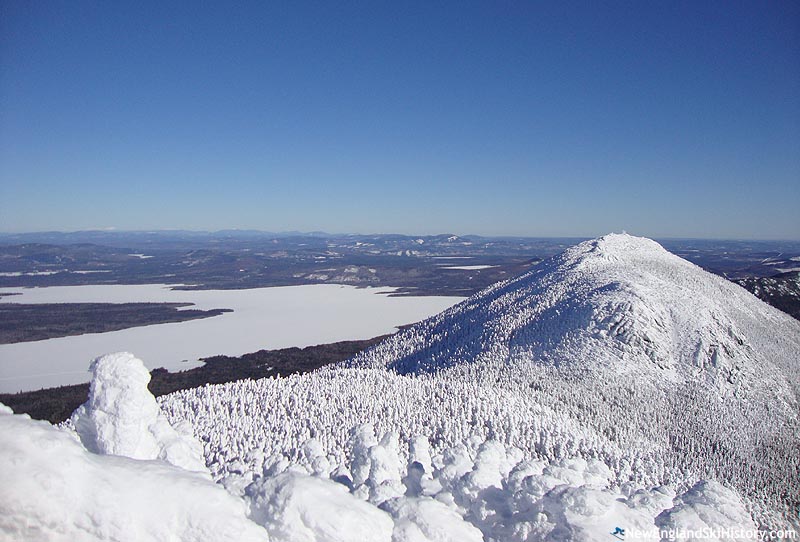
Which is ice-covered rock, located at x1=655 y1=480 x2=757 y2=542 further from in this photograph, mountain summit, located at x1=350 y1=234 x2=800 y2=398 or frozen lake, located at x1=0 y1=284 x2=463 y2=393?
frozen lake, located at x1=0 y1=284 x2=463 y2=393

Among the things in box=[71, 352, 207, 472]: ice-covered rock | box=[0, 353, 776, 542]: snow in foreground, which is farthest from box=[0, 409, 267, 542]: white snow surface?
box=[71, 352, 207, 472]: ice-covered rock

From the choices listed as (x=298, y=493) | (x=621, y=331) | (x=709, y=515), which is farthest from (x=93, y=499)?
(x=621, y=331)

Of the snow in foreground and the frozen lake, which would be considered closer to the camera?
the snow in foreground

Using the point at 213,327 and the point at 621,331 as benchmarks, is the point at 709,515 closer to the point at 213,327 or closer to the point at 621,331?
the point at 621,331

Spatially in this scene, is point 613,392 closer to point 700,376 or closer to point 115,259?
point 700,376

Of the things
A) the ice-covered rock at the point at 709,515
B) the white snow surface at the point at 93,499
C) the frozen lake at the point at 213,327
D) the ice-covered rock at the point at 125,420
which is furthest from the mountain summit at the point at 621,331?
the frozen lake at the point at 213,327

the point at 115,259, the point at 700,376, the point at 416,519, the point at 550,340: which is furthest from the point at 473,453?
the point at 115,259
